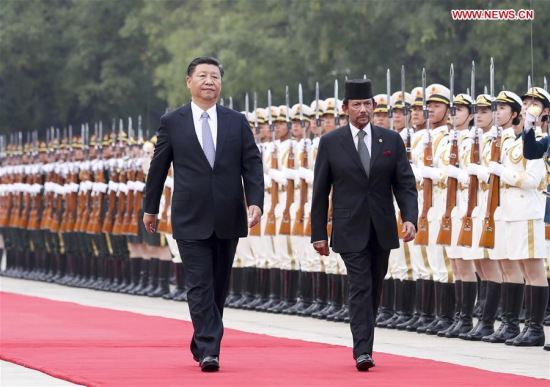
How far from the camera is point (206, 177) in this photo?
11.0 meters

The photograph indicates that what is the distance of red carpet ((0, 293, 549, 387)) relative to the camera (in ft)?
33.0

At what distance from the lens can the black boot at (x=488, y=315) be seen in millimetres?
13906

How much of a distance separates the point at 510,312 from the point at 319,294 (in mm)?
3923

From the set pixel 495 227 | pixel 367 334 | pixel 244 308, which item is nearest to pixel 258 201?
pixel 367 334

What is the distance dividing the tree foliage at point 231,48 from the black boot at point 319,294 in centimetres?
572

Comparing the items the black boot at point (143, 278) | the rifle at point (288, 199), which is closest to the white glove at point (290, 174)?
the rifle at point (288, 199)

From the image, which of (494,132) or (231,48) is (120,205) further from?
(231,48)

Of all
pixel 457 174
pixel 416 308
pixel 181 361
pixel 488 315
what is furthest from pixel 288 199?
pixel 181 361

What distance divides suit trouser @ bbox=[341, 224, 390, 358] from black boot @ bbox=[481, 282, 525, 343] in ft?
9.03

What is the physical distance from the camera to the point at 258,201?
11.0 m

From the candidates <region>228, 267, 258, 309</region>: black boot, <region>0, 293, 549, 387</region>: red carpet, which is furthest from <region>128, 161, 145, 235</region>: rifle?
<region>0, 293, 549, 387</region>: red carpet

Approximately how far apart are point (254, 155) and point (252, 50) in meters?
26.8

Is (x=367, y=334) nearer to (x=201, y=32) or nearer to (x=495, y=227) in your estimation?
(x=495, y=227)

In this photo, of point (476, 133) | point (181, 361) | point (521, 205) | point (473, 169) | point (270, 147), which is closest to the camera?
point (181, 361)
